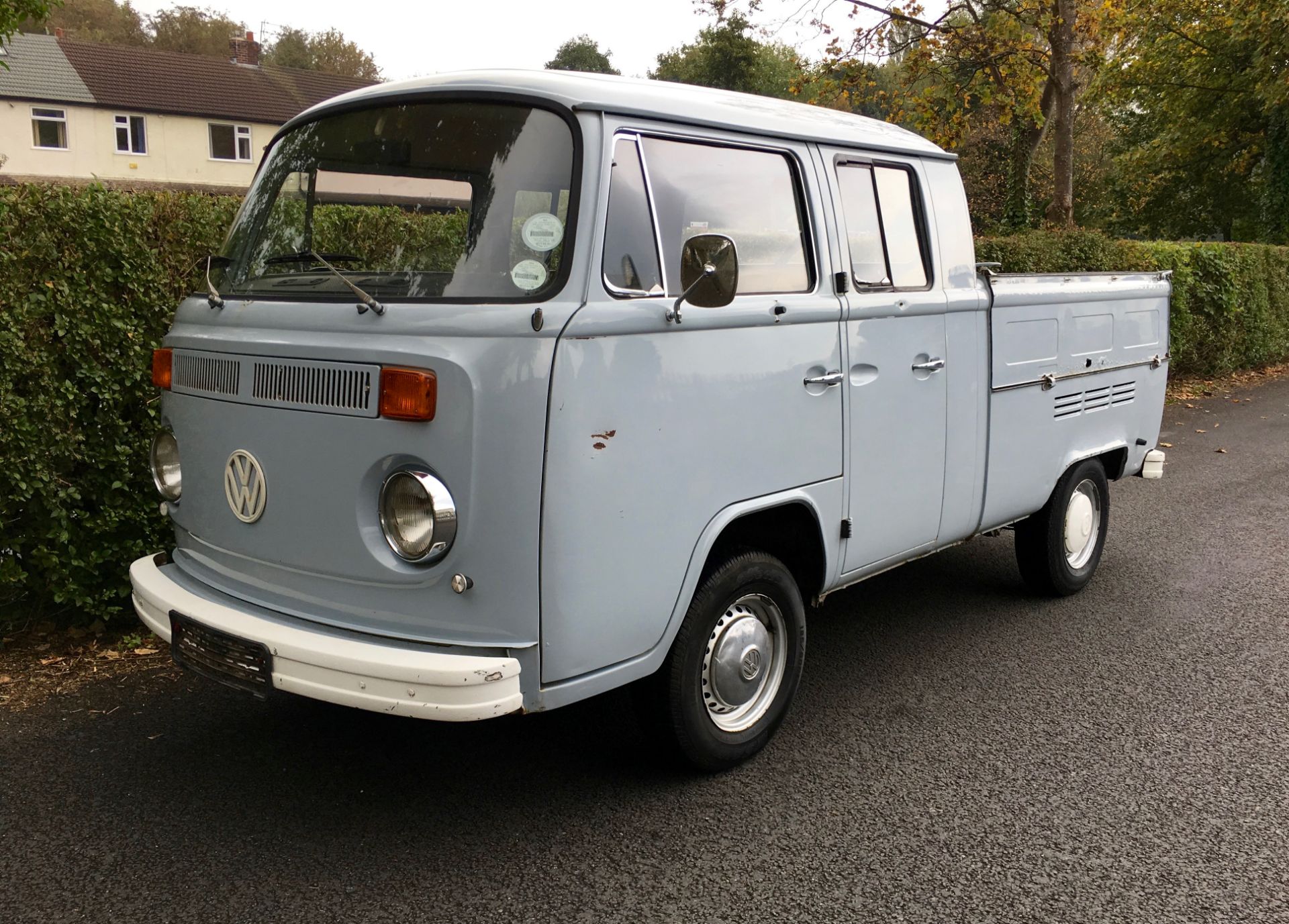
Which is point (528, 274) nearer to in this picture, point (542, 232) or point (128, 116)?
point (542, 232)

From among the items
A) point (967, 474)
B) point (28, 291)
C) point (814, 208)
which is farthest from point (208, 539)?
point (967, 474)

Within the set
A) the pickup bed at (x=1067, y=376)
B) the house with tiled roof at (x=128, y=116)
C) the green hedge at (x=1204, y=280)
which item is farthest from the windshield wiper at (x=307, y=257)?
the house with tiled roof at (x=128, y=116)

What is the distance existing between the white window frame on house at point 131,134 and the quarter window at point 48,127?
1.73 meters

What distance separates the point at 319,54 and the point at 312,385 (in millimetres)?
71820

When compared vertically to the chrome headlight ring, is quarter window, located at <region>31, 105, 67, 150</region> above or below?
above

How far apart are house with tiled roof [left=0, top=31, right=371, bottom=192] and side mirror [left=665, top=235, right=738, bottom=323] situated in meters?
39.4

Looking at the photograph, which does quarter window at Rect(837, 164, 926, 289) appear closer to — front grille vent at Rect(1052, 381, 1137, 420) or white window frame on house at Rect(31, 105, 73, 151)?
front grille vent at Rect(1052, 381, 1137, 420)

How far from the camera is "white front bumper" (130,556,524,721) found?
9.08 feet

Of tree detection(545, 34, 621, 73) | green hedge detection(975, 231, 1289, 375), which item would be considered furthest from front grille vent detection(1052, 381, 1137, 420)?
tree detection(545, 34, 621, 73)

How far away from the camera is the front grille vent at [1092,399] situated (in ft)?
16.9

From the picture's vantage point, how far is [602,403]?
117 inches

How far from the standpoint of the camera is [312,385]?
3.06 metres

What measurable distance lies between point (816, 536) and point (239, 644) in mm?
→ 1955

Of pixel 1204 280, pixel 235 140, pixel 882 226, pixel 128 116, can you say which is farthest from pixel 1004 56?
pixel 128 116
